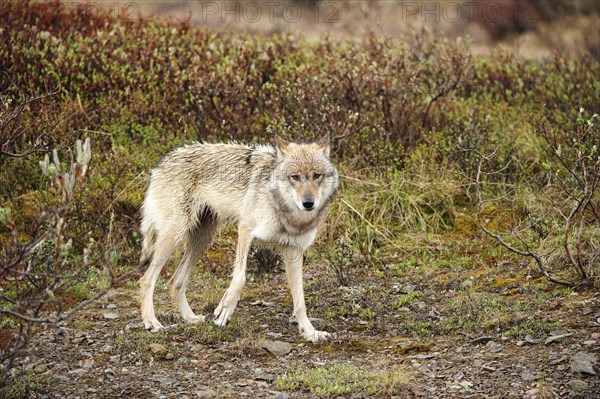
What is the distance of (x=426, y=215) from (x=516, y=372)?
12.4 feet

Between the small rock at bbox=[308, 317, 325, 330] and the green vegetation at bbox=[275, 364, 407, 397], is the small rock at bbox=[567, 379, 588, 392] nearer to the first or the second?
the green vegetation at bbox=[275, 364, 407, 397]

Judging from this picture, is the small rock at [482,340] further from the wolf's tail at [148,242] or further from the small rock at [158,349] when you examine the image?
the wolf's tail at [148,242]

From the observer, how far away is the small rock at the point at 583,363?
16.4 ft

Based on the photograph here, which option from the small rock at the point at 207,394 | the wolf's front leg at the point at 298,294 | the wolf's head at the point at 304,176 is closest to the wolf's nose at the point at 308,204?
the wolf's head at the point at 304,176

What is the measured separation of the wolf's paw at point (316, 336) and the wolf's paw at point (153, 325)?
124 cm

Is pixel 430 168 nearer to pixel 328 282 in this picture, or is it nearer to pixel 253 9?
pixel 328 282

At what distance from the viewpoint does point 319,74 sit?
420 inches

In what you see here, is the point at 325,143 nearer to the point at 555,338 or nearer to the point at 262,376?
the point at 262,376

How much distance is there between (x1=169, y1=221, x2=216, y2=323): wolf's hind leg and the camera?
6.85 meters

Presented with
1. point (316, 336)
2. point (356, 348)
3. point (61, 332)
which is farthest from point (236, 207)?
point (61, 332)

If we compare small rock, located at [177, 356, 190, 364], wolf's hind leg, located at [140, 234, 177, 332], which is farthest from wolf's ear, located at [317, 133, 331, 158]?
small rock, located at [177, 356, 190, 364]

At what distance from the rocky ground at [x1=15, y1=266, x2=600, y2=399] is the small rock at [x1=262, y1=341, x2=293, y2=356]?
0.04ft

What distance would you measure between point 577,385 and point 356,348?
176cm

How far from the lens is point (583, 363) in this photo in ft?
16.6
